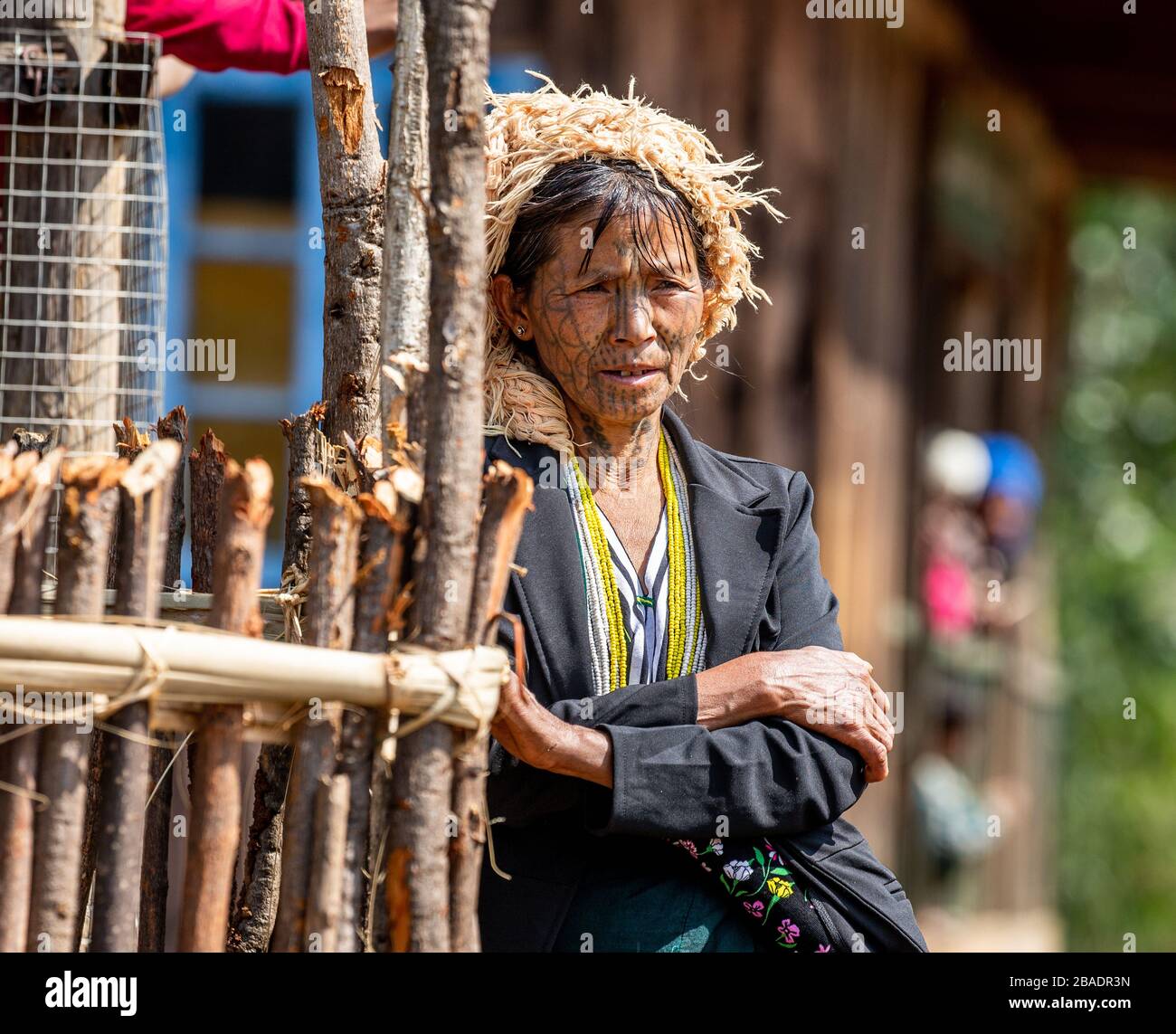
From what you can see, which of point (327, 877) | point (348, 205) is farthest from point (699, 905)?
point (348, 205)

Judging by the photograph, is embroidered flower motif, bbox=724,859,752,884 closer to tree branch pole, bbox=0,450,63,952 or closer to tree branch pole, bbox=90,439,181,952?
tree branch pole, bbox=90,439,181,952

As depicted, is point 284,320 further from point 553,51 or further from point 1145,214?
point 1145,214

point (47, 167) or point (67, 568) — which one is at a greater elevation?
point (47, 167)

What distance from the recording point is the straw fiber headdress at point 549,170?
2.59m

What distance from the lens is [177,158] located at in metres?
5.65

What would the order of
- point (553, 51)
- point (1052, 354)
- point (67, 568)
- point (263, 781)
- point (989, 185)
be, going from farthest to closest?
1. point (1052, 354)
2. point (989, 185)
3. point (553, 51)
4. point (263, 781)
5. point (67, 568)

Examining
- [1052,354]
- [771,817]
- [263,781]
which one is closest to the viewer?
[771,817]

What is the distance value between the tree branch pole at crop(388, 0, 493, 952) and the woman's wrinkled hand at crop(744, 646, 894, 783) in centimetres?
58

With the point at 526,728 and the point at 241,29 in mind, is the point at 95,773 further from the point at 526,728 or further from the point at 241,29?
the point at 241,29

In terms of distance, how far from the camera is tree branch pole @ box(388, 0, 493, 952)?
2055 mm

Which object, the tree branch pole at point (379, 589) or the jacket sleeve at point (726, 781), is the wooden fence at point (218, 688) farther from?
the jacket sleeve at point (726, 781)

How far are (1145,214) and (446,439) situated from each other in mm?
14010

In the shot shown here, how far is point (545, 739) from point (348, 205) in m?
1.16
